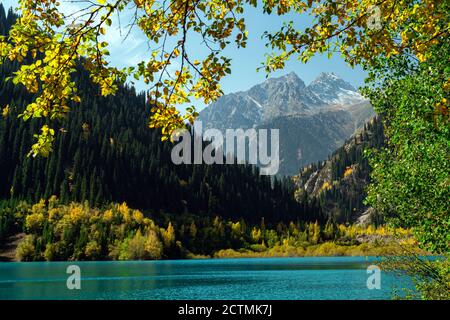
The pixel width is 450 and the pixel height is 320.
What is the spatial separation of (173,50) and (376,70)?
20704mm

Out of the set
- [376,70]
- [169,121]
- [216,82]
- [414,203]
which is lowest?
[414,203]

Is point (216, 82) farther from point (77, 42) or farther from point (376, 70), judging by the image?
point (376, 70)

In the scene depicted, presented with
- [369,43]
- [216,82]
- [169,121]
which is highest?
[369,43]

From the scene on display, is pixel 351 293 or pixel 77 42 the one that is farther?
pixel 351 293

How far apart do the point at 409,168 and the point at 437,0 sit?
15277mm

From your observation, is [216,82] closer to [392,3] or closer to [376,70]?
[392,3]
